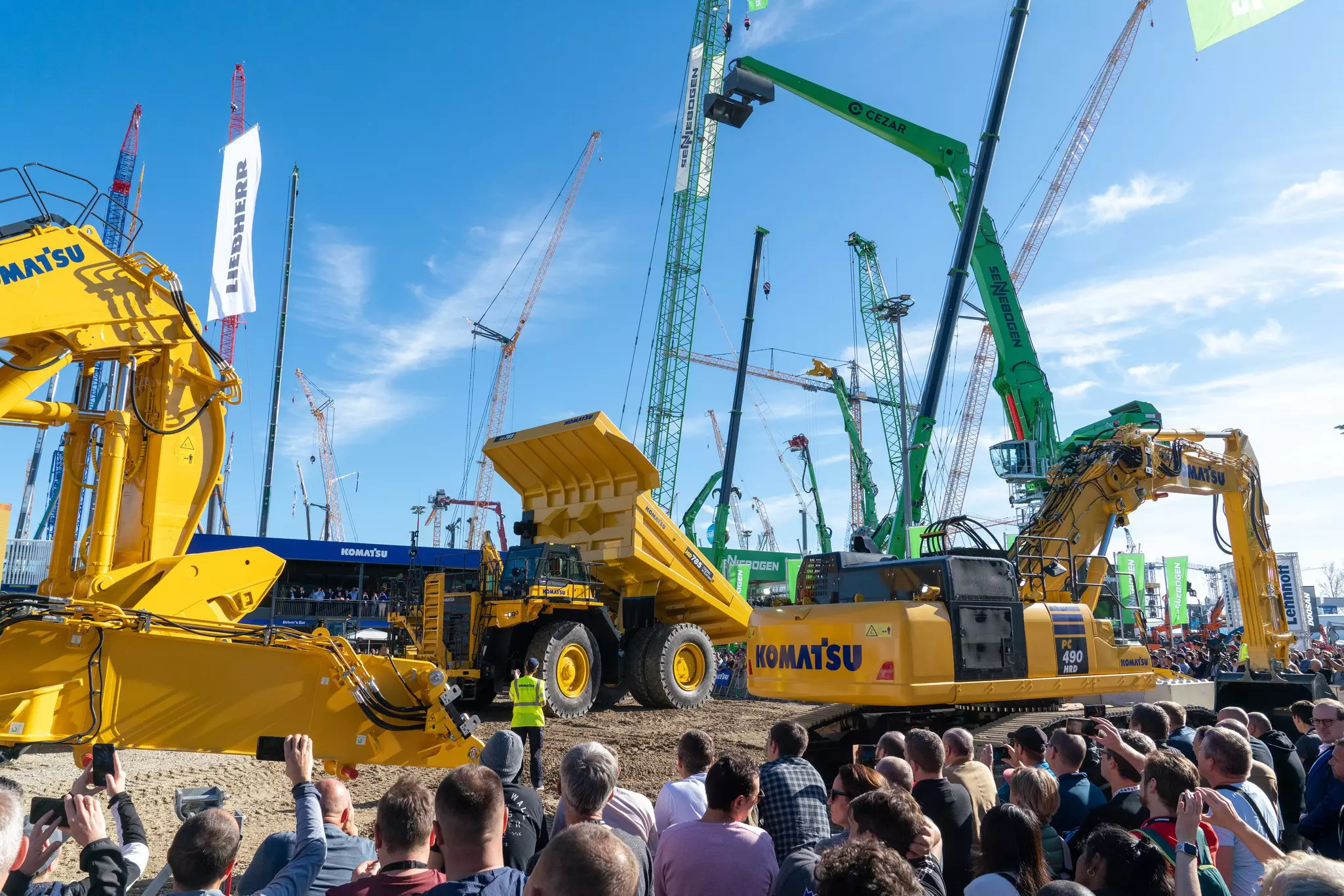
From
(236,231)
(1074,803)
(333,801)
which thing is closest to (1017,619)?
(1074,803)

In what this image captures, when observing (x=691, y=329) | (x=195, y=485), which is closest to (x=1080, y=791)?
(x=195, y=485)

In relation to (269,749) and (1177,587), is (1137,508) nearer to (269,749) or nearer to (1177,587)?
(269,749)

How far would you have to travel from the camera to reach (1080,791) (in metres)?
4.58

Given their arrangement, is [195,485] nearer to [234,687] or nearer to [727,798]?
[234,687]

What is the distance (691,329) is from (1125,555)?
22811 millimetres

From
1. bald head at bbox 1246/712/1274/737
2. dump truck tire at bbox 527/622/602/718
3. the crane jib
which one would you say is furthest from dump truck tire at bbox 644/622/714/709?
bald head at bbox 1246/712/1274/737

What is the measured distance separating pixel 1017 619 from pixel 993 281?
11.0m

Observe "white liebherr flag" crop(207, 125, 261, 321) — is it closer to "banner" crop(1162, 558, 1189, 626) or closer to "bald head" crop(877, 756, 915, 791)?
"bald head" crop(877, 756, 915, 791)

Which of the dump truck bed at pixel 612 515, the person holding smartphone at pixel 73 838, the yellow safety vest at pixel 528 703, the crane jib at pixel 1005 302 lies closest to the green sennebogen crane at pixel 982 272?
the crane jib at pixel 1005 302

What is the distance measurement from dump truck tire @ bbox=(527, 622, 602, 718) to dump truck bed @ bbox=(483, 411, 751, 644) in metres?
1.61

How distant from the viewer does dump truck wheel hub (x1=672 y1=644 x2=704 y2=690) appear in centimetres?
1712

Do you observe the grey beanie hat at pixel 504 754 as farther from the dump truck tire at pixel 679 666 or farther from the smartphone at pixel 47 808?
the dump truck tire at pixel 679 666

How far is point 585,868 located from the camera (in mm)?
2133

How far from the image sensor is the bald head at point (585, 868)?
212cm
